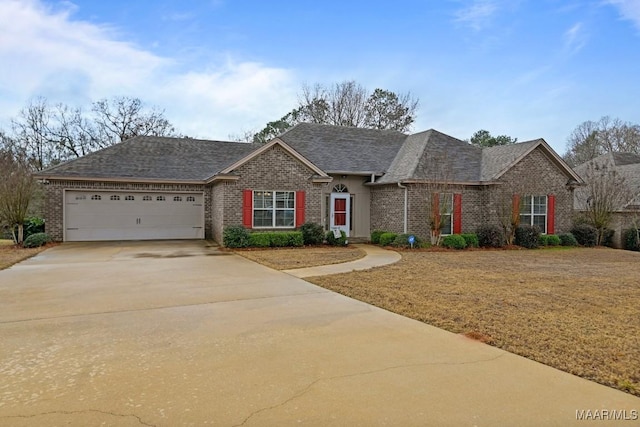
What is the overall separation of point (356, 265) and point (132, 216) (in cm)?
1137

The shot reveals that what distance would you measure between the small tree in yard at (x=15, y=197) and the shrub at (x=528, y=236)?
1952cm

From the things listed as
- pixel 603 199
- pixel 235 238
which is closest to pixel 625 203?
pixel 603 199

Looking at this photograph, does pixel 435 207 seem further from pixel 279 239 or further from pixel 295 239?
pixel 279 239

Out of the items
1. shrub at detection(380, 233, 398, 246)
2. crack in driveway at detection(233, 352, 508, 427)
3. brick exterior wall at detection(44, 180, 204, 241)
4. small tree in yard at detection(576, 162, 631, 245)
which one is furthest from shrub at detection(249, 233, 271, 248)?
small tree in yard at detection(576, 162, 631, 245)

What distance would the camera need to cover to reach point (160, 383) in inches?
147

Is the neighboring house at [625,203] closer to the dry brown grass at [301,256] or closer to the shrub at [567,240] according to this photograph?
the shrub at [567,240]

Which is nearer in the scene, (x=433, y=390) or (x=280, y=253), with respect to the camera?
(x=433, y=390)

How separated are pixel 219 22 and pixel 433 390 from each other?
13.9 meters

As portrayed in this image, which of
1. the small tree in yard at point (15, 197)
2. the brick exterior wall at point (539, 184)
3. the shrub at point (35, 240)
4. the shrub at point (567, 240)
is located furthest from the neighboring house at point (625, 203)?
the small tree in yard at point (15, 197)

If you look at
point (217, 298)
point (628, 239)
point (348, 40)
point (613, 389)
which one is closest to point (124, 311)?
point (217, 298)

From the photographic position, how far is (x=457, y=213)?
17.9 metres

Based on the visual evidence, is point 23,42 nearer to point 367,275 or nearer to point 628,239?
point 367,275

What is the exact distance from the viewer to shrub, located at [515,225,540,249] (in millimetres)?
17484

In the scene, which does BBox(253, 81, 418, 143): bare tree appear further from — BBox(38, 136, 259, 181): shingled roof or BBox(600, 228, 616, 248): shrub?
BBox(600, 228, 616, 248): shrub
